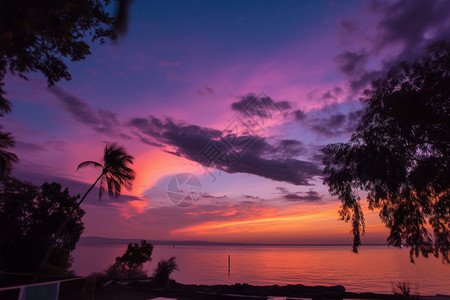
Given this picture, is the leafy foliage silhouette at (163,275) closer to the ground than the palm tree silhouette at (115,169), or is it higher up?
closer to the ground

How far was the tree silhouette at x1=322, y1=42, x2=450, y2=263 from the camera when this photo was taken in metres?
10.2

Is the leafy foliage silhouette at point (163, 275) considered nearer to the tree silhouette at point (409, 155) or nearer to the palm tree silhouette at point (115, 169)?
the palm tree silhouette at point (115, 169)

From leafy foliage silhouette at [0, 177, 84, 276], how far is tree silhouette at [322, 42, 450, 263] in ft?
54.5

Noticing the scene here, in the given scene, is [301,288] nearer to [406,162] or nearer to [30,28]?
[406,162]

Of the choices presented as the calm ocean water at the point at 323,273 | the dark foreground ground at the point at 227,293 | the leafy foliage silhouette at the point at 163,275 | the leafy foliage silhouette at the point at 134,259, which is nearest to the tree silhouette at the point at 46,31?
the dark foreground ground at the point at 227,293

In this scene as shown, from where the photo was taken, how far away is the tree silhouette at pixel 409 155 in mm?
10180

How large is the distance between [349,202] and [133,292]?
12437 millimetres

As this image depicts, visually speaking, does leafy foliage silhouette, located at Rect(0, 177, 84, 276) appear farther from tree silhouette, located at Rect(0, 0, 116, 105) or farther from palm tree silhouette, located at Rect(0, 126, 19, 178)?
tree silhouette, located at Rect(0, 0, 116, 105)

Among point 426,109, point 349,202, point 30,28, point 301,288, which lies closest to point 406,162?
point 426,109

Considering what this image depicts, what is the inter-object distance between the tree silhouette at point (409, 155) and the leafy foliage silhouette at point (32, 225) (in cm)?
1660

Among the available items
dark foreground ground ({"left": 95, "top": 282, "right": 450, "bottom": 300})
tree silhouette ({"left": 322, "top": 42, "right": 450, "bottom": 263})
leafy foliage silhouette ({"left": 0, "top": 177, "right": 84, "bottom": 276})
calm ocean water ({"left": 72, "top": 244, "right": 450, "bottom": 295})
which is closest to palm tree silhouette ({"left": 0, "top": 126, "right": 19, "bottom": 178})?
leafy foliage silhouette ({"left": 0, "top": 177, "right": 84, "bottom": 276})

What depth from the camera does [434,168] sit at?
9.91 meters

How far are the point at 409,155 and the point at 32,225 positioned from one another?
2267 cm

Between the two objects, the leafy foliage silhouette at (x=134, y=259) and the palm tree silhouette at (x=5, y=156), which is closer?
the palm tree silhouette at (x=5, y=156)
